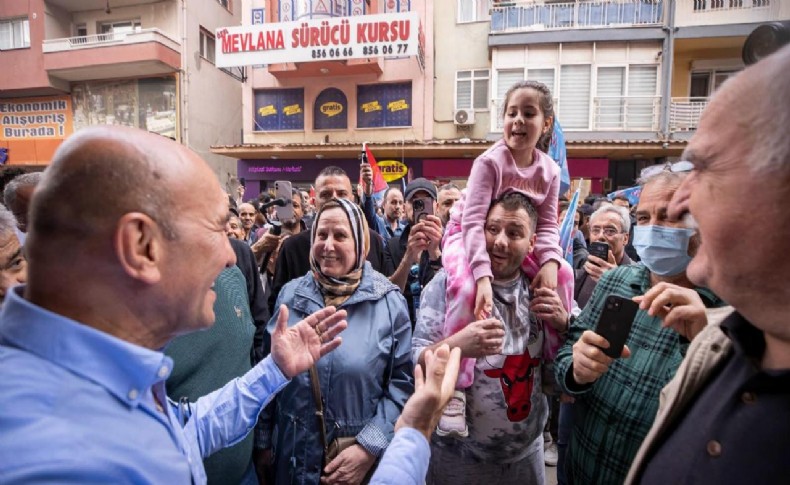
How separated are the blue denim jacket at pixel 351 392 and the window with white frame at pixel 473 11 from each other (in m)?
14.5

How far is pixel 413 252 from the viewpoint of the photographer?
3381 mm

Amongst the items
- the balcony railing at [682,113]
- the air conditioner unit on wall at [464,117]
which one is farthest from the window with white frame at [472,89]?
the balcony railing at [682,113]

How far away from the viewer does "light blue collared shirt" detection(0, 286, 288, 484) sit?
743 mm

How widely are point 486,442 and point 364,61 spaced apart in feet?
45.5

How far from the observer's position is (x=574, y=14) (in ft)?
43.2

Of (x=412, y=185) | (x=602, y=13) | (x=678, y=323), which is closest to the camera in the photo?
(x=678, y=323)

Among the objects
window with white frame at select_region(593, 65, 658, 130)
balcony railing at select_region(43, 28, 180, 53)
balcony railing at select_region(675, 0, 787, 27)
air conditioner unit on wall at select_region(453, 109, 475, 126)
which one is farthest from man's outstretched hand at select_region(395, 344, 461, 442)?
balcony railing at select_region(43, 28, 180, 53)

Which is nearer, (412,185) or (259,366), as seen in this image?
(259,366)

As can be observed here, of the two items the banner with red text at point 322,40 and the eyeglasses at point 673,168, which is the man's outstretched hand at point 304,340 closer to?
the eyeglasses at point 673,168

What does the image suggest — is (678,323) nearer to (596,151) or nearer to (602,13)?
(596,151)

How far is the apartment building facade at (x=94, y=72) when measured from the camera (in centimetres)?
1454

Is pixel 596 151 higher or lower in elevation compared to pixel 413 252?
higher

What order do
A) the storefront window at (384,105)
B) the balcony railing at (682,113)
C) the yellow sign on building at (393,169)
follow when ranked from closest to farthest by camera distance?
the balcony railing at (682,113), the yellow sign on building at (393,169), the storefront window at (384,105)

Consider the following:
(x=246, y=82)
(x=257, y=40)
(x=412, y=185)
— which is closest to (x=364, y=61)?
(x=257, y=40)
